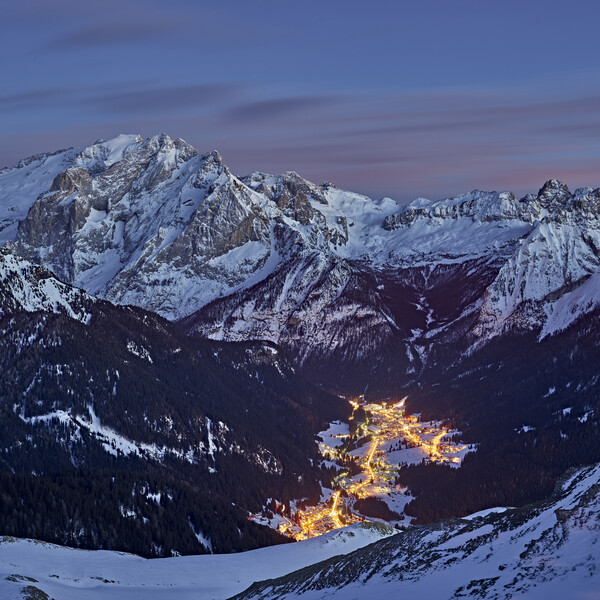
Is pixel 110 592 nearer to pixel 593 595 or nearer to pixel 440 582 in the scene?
pixel 440 582

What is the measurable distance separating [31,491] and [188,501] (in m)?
34.5

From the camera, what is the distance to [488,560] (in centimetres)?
8775

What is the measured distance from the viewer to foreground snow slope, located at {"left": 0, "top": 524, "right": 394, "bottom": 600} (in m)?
129

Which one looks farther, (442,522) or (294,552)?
(294,552)

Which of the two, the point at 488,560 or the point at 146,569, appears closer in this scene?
the point at 488,560

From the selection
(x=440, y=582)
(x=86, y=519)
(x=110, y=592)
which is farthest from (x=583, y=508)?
(x=86, y=519)

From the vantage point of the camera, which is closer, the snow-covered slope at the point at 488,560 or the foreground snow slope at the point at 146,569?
the snow-covered slope at the point at 488,560

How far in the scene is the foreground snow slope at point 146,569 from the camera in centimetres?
12875

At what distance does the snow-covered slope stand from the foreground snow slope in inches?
942

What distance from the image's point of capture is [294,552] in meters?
162

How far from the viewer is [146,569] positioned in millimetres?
145125

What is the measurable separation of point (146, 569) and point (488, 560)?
2857 inches

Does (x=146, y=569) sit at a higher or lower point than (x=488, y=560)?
lower

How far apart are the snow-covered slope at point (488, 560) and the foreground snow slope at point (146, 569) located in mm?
23922
